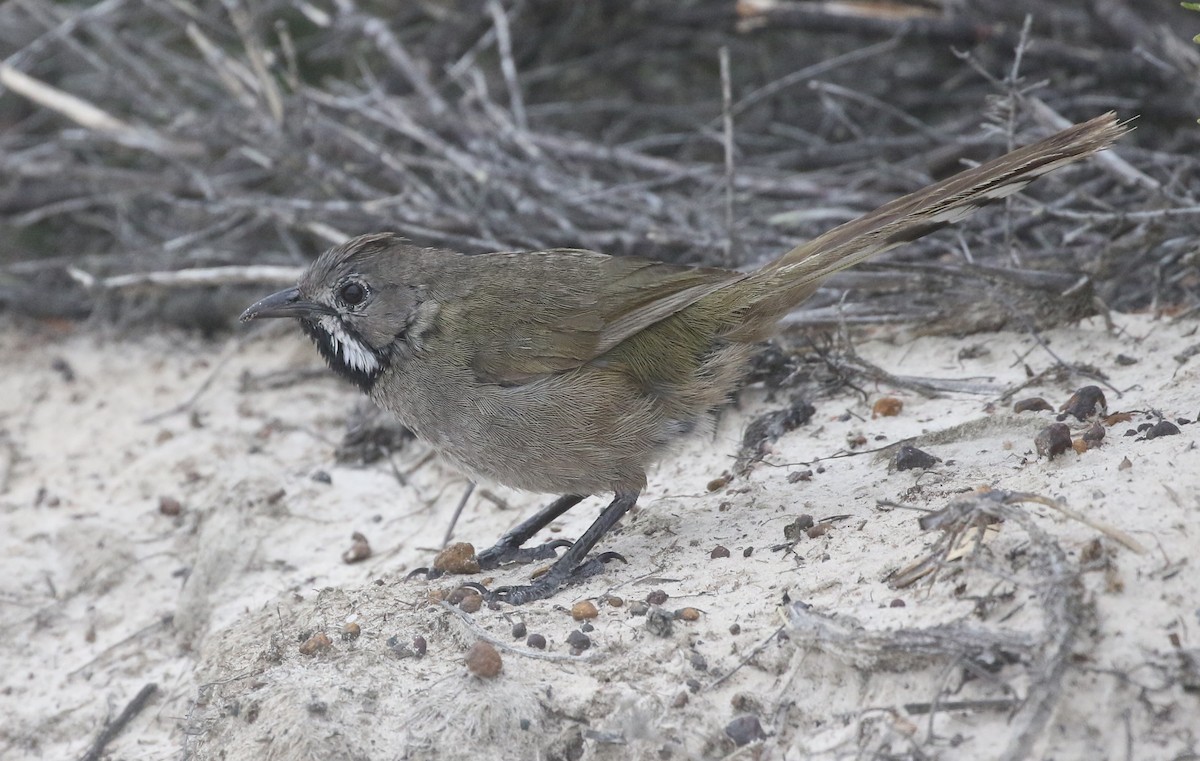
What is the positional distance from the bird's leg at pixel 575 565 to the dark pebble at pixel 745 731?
1.01 m

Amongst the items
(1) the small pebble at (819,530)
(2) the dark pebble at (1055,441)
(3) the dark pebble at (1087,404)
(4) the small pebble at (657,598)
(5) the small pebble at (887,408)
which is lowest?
(5) the small pebble at (887,408)

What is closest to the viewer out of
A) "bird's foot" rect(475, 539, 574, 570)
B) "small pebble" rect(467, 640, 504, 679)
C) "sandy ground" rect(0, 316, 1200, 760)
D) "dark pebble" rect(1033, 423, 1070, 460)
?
"sandy ground" rect(0, 316, 1200, 760)

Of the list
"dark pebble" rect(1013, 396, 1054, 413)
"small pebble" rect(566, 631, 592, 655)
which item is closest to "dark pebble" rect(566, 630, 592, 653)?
"small pebble" rect(566, 631, 592, 655)

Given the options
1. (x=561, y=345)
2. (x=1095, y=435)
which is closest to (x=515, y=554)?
(x=561, y=345)

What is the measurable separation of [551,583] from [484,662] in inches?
27.8

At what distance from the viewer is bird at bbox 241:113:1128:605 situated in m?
3.74

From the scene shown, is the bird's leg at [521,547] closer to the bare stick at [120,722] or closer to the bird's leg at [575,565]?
the bird's leg at [575,565]

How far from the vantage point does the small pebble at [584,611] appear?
328 centimetres

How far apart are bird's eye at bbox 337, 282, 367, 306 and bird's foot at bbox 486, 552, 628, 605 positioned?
43.9 inches

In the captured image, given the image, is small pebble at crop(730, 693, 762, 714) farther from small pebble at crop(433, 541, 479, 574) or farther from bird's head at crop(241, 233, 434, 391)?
bird's head at crop(241, 233, 434, 391)

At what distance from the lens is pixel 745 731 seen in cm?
269

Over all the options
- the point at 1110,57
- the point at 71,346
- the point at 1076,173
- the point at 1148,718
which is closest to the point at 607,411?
the point at 1148,718

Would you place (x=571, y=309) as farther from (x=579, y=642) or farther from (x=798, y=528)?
(x=579, y=642)

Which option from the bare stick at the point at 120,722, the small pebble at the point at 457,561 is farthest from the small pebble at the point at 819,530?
the bare stick at the point at 120,722
